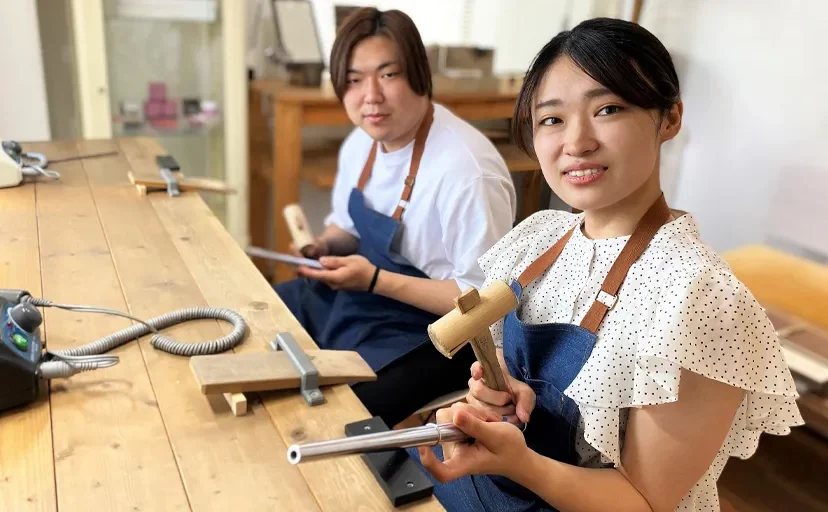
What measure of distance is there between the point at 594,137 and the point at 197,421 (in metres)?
0.61

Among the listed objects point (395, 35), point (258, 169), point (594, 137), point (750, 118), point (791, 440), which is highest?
point (395, 35)

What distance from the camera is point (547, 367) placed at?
3.23 ft

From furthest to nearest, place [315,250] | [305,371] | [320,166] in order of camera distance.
→ [320,166] → [315,250] → [305,371]

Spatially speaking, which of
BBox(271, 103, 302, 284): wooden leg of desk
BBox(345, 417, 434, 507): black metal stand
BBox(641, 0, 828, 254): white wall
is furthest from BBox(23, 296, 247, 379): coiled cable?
BBox(641, 0, 828, 254): white wall

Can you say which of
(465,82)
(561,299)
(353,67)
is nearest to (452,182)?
(353,67)

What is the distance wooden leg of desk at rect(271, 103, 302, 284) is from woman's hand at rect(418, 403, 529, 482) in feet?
6.18

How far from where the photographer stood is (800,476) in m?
1.96

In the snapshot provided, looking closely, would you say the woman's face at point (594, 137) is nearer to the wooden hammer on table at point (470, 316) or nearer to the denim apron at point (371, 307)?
the wooden hammer on table at point (470, 316)

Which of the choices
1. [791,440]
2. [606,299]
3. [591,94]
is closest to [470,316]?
[606,299]

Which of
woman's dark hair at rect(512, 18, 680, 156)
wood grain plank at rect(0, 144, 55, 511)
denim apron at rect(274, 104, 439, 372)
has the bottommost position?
denim apron at rect(274, 104, 439, 372)

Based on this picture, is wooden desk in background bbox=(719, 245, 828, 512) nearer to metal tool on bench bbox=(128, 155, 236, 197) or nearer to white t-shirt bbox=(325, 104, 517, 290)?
white t-shirt bbox=(325, 104, 517, 290)

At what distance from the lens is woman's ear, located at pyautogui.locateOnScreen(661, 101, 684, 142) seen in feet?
3.01

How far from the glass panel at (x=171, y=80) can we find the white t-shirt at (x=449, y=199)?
1377 mm

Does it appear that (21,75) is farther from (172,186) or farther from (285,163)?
(172,186)
